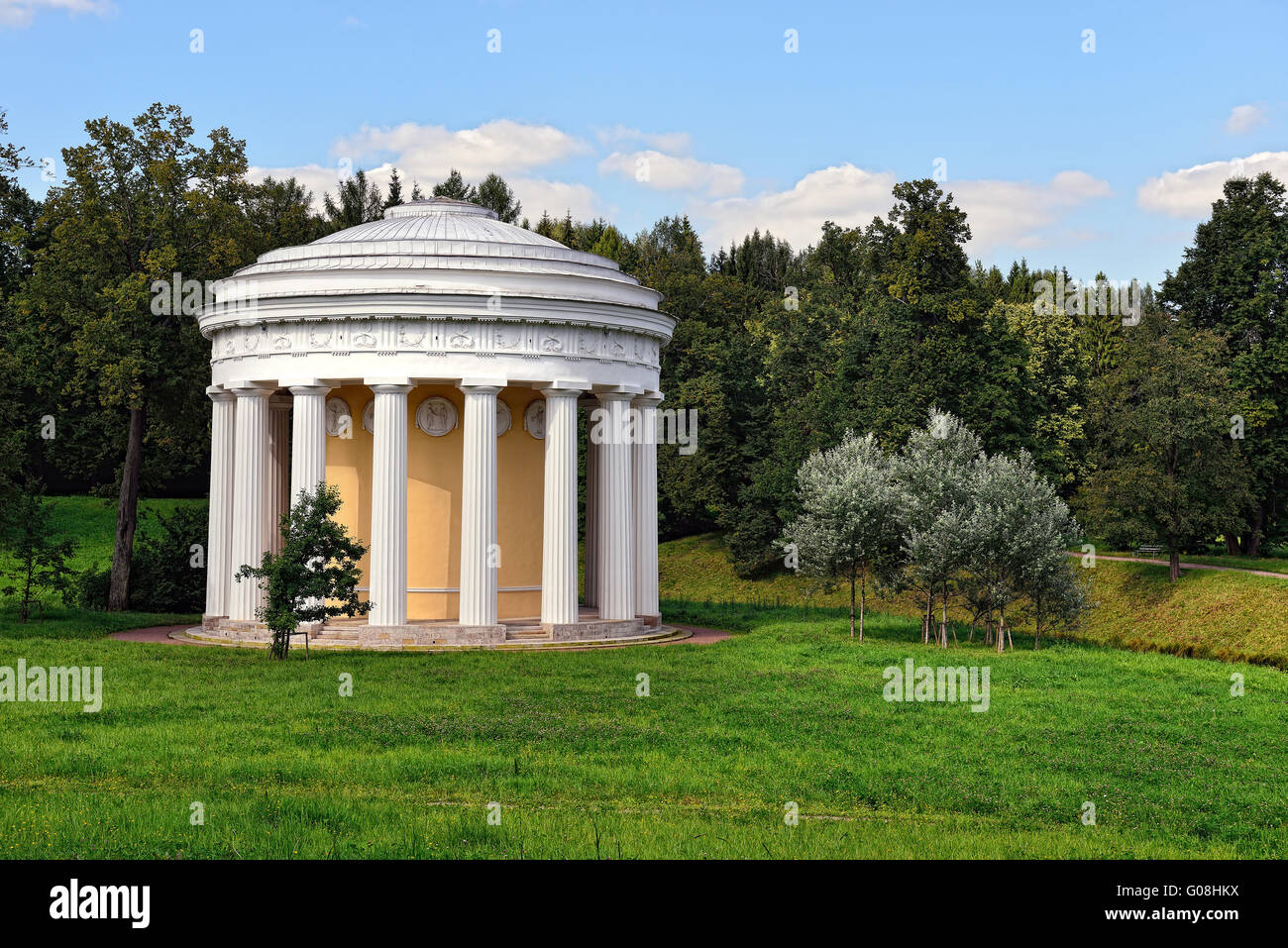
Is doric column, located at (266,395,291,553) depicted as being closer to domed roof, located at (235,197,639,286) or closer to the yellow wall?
the yellow wall

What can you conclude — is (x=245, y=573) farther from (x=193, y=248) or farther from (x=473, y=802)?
(x=193, y=248)

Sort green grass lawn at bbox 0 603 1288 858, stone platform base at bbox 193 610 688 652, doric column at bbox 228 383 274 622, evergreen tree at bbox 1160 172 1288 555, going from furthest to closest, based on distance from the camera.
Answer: evergreen tree at bbox 1160 172 1288 555, doric column at bbox 228 383 274 622, stone platform base at bbox 193 610 688 652, green grass lawn at bbox 0 603 1288 858

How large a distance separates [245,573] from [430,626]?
6.68 meters

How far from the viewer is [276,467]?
142 feet

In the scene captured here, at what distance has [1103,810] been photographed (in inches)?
672

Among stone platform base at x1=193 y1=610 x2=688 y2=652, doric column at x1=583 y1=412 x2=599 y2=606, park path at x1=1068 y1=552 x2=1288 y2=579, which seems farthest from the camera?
park path at x1=1068 y1=552 x2=1288 y2=579

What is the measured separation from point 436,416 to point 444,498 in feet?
8.63

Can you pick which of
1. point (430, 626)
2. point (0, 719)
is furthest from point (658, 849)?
point (430, 626)

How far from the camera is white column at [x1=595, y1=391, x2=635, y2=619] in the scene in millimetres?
39469

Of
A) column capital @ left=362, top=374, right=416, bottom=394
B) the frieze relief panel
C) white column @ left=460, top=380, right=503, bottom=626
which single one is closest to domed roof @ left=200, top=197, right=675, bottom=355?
the frieze relief panel

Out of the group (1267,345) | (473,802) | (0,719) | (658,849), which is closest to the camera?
(658,849)

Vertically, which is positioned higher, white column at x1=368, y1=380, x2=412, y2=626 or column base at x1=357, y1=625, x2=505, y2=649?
white column at x1=368, y1=380, x2=412, y2=626

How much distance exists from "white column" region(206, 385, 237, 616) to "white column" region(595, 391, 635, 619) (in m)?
12.1

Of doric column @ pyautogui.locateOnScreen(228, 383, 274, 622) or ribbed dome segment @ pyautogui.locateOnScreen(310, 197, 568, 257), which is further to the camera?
ribbed dome segment @ pyautogui.locateOnScreen(310, 197, 568, 257)
